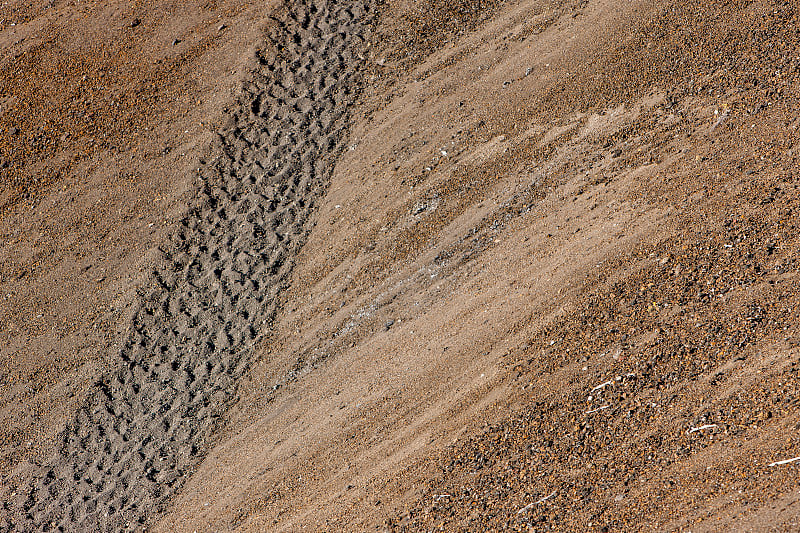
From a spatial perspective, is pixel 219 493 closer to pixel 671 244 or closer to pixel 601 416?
pixel 601 416

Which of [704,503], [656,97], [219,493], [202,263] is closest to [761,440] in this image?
[704,503]

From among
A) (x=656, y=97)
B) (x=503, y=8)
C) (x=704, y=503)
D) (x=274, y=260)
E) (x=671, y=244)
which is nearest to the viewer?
(x=704, y=503)

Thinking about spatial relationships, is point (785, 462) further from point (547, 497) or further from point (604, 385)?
point (547, 497)

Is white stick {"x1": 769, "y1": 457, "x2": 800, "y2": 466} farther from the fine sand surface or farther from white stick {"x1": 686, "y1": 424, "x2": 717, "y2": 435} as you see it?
white stick {"x1": 686, "y1": 424, "x2": 717, "y2": 435}

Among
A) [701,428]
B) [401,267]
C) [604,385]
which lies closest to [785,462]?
[701,428]

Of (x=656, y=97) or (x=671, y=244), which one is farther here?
(x=656, y=97)

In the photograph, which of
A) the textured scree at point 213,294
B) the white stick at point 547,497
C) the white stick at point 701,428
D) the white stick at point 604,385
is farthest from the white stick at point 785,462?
the textured scree at point 213,294
